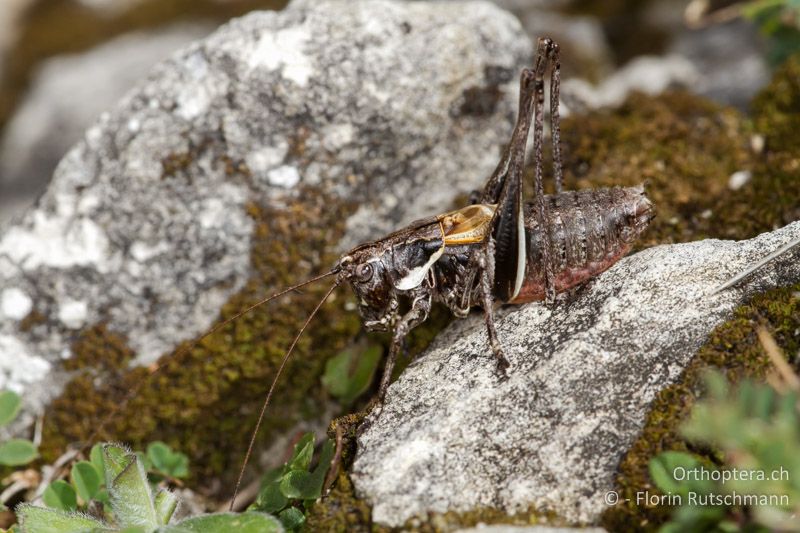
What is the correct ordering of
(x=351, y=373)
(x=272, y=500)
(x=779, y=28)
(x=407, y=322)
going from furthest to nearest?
1. (x=779, y=28)
2. (x=351, y=373)
3. (x=407, y=322)
4. (x=272, y=500)

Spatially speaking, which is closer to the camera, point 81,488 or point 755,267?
point 755,267

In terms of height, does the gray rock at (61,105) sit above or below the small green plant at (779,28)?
above

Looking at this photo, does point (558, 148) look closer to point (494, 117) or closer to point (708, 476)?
point (494, 117)

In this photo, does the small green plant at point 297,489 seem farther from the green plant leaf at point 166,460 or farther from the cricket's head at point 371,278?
the green plant leaf at point 166,460

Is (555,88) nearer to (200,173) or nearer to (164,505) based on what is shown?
(200,173)

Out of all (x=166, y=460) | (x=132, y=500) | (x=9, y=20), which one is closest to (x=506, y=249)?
(x=132, y=500)

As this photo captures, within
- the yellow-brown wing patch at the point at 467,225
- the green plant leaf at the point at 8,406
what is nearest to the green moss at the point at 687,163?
the yellow-brown wing patch at the point at 467,225

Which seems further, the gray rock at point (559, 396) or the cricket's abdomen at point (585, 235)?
the cricket's abdomen at point (585, 235)
